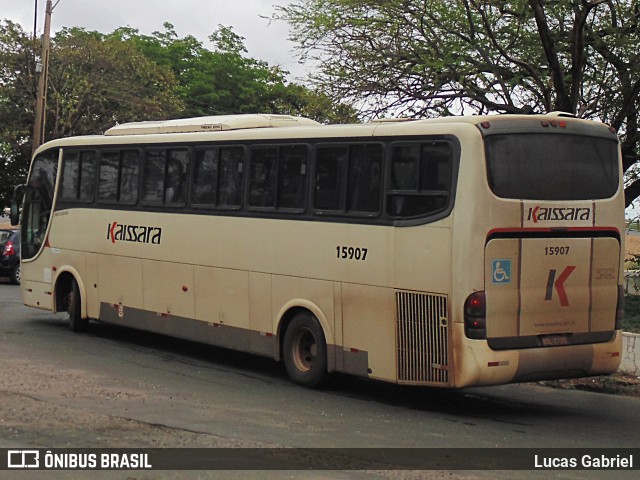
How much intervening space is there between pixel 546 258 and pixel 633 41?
883 cm

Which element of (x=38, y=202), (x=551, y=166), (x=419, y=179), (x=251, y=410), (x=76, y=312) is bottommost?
(x=251, y=410)

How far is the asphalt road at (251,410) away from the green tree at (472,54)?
299 inches

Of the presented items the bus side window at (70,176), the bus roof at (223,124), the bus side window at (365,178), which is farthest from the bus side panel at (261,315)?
the bus side window at (70,176)

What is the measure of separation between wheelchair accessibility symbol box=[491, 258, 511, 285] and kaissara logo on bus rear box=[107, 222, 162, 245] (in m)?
6.25

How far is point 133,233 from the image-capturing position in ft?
55.9

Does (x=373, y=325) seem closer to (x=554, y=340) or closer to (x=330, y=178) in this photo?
(x=330, y=178)

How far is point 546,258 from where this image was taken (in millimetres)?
12086

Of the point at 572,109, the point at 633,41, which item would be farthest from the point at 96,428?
the point at 633,41

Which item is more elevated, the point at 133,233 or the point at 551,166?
the point at 551,166

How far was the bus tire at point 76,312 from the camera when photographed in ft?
61.2

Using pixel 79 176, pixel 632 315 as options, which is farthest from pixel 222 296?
pixel 632 315

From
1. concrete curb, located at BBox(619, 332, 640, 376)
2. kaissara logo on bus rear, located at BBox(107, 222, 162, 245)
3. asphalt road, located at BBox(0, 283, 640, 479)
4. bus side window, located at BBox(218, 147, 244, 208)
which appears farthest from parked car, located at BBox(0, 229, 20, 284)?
concrete curb, located at BBox(619, 332, 640, 376)

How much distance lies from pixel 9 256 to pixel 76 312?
41.5 ft

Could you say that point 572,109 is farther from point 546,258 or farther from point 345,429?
point 345,429
